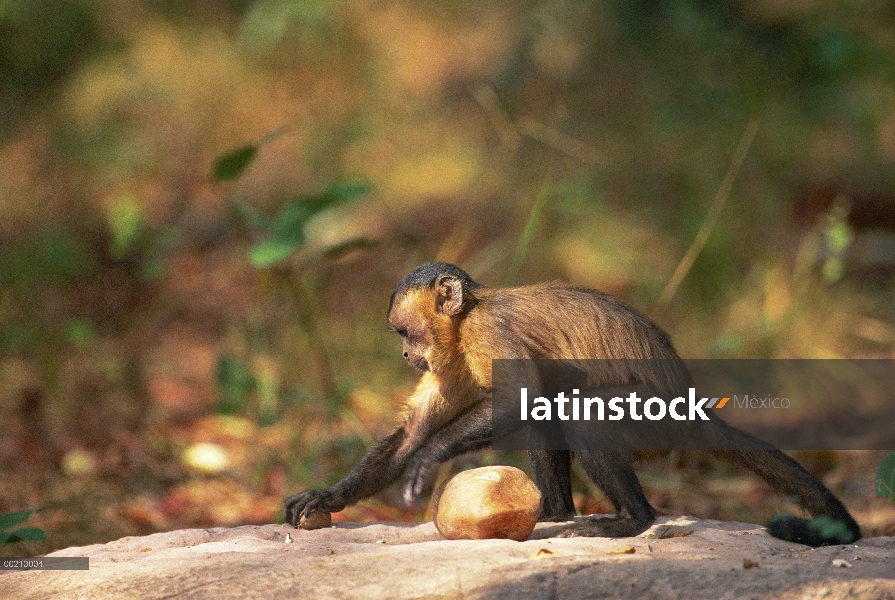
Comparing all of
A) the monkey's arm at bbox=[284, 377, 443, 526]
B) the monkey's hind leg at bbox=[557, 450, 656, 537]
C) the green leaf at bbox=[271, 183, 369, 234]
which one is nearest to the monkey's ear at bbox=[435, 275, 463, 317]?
the monkey's arm at bbox=[284, 377, 443, 526]

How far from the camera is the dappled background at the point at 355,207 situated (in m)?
6.93

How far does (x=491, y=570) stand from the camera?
10.6 feet

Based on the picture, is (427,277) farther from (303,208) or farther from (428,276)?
(303,208)

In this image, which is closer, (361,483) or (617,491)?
(617,491)

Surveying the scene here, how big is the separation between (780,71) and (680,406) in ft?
16.8

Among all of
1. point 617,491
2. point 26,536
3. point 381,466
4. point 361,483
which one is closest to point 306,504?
point 361,483

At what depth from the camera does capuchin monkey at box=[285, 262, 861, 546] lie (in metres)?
4.21

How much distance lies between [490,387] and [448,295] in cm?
50

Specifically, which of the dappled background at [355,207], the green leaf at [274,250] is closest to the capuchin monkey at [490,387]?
the green leaf at [274,250]

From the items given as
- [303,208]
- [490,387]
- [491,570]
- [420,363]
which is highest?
[303,208]

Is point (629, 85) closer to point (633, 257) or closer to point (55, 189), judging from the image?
point (633, 257)

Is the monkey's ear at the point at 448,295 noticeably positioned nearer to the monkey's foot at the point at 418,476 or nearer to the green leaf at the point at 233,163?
the monkey's foot at the point at 418,476

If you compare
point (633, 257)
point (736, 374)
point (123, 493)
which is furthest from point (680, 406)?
point (633, 257)

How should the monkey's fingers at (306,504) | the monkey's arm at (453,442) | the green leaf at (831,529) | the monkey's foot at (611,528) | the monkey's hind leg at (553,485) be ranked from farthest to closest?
the monkey's hind leg at (553,485) → the monkey's fingers at (306,504) → the monkey's arm at (453,442) → the monkey's foot at (611,528) → the green leaf at (831,529)
